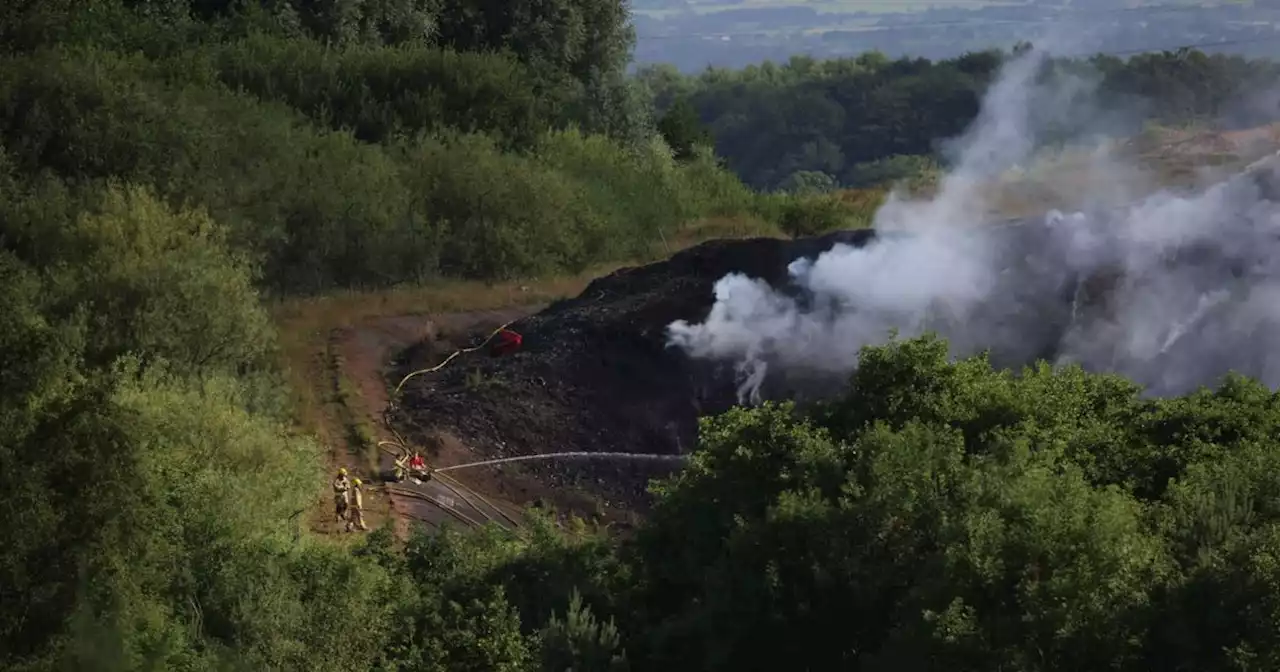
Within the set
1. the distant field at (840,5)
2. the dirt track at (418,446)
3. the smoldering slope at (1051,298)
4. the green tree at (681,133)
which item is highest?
the smoldering slope at (1051,298)

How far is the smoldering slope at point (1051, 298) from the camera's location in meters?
27.0

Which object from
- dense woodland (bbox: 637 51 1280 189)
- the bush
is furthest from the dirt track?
dense woodland (bbox: 637 51 1280 189)

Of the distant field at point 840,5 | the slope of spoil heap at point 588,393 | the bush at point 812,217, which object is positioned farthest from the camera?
the distant field at point 840,5

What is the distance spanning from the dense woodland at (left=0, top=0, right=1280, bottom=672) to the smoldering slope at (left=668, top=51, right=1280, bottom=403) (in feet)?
24.6

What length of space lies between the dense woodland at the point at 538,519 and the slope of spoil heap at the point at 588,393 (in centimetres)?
247

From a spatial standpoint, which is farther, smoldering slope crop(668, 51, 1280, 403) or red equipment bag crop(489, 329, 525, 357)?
red equipment bag crop(489, 329, 525, 357)

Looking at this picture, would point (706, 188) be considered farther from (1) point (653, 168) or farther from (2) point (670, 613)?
(2) point (670, 613)

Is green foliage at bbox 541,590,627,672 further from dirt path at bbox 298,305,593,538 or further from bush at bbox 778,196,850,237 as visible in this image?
bush at bbox 778,196,850,237

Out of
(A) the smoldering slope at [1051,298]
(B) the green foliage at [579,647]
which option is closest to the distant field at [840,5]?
(A) the smoldering slope at [1051,298]

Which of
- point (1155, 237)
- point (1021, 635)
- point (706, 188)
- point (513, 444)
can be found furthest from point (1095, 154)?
point (1021, 635)

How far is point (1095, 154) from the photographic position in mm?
47219

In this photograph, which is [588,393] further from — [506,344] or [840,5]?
[840,5]

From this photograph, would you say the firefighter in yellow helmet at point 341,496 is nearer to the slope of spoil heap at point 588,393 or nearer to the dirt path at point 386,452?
the dirt path at point 386,452

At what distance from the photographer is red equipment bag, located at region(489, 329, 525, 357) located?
28141 millimetres
